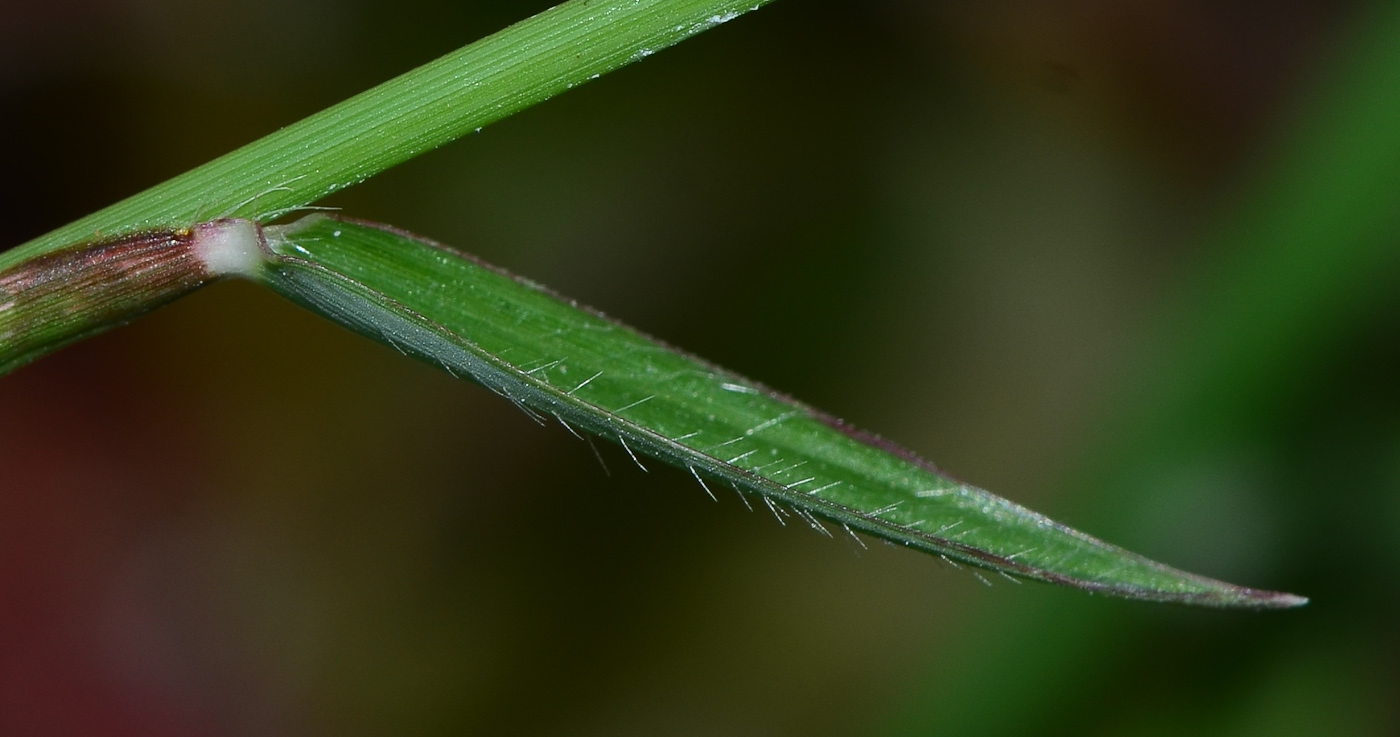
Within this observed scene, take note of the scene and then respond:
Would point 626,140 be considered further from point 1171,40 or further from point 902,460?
point 902,460

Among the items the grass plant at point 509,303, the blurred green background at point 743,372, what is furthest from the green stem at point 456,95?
the blurred green background at point 743,372

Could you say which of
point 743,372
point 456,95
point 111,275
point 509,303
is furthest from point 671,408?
point 743,372

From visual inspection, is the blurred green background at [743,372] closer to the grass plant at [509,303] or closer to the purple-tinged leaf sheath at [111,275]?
the grass plant at [509,303]

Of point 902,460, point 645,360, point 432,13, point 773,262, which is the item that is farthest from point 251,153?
point 773,262

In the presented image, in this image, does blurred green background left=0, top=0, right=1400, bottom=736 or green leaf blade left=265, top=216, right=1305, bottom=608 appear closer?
green leaf blade left=265, top=216, right=1305, bottom=608

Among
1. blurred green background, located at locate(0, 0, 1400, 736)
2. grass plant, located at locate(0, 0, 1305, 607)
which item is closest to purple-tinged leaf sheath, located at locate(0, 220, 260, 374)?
grass plant, located at locate(0, 0, 1305, 607)

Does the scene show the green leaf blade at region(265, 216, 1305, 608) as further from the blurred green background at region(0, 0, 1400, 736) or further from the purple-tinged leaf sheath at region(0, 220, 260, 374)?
the blurred green background at region(0, 0, 1400, 736)
